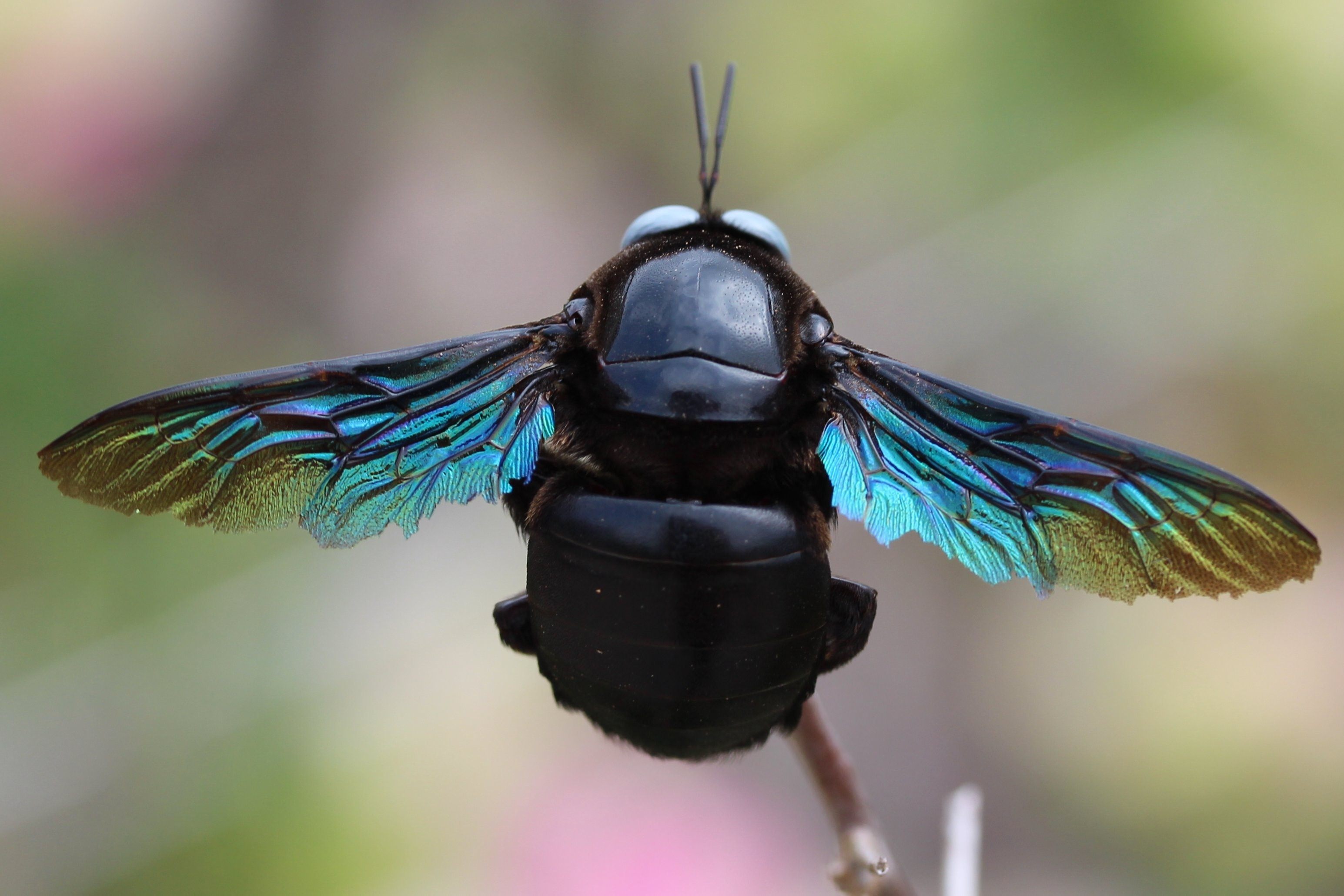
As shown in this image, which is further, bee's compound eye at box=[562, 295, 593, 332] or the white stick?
the white stick

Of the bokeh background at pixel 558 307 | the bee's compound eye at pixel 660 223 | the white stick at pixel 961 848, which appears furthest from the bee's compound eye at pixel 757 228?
the bokeh background at pixel 558 307

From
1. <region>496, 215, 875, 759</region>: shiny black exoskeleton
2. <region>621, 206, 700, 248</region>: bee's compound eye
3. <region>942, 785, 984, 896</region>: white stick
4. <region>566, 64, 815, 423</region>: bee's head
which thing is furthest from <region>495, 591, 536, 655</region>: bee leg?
<region>942, 785, 984, 896</region>: white stick

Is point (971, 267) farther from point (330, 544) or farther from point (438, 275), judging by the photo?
point (330, 544)

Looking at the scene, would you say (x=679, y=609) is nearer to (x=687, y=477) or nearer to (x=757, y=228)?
(x=687, y=477)

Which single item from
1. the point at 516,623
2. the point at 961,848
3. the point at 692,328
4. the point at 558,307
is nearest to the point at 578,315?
the point at 692,328

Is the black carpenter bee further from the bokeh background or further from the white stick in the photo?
the bokeh background

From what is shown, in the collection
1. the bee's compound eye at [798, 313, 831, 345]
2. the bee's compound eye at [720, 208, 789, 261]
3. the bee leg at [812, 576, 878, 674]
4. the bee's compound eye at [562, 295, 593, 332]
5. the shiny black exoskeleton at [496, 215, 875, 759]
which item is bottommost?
the bee leg at [812, 576, 878, 674]

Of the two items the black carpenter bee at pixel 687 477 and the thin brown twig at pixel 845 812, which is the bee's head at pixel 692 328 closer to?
the black carpenter bee at pixel 687 477
